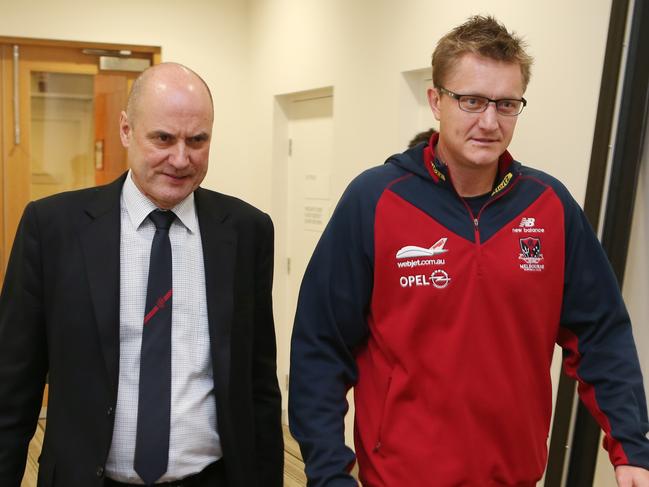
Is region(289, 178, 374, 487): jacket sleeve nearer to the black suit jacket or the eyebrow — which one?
the black suit jacket

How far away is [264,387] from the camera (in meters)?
1.79

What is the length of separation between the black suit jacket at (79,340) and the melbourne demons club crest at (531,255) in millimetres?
606

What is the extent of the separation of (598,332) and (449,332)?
340mm

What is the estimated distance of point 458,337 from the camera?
1425 mm

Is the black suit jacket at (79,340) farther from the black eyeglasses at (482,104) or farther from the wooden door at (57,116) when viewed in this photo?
the wooden door at (57,116)

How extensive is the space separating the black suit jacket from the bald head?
0.20 metres

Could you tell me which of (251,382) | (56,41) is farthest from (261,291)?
(56,41)

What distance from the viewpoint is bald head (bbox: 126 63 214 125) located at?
1.60 meters

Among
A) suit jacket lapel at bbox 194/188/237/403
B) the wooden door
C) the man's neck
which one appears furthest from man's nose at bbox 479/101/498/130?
the wooden door

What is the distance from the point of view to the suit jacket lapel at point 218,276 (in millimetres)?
1610

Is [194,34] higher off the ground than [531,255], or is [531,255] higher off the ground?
[194,34]

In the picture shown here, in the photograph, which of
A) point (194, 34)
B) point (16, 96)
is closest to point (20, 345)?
point (16, 96)

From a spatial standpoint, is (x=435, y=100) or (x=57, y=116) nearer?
(x=435, y=100)

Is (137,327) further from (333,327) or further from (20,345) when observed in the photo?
(333,327)
